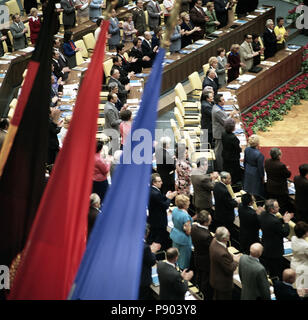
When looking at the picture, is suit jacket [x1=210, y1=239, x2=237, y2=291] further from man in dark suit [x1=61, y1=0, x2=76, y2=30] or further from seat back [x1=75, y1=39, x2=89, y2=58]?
man in dark suit [x1=61, y1=0, x2=76, y2=30]

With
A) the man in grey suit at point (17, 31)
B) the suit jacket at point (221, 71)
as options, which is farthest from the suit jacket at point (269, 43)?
the man in grey suit at point (17, 31)

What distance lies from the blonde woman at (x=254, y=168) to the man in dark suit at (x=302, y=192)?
734mm

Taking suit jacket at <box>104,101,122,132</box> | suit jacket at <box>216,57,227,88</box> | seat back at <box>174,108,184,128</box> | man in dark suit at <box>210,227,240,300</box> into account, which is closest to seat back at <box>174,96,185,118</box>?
seat back at <box>174,108,184,128</box>

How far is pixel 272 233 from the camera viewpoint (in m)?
8.01

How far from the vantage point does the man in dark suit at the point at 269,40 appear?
603 inches

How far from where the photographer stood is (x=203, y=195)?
9031 mm

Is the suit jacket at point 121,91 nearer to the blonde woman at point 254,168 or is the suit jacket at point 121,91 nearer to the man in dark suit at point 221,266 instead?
the blonde woman at point 254,168

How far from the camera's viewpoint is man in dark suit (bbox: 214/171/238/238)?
869cm

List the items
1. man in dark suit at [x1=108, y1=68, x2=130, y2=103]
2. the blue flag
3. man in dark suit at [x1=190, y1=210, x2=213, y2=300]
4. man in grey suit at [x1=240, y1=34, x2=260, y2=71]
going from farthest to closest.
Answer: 1. man in grey suit at [x1=240, y1=34, x2=260, y2=71]
2. man in dark suit at [x1=108, y1=68, x2=130, y2=103]
3. man in dark suit at [x1=190, y1=210, x2=213, y2=300]
4. the blue flag

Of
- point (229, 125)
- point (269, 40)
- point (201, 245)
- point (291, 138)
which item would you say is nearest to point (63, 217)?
point (201, 245)

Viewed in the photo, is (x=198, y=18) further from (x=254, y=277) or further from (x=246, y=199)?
(x=254, y=277)

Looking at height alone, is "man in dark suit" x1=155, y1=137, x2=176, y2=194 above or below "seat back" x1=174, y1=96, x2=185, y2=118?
above

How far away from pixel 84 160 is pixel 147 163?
0.32m

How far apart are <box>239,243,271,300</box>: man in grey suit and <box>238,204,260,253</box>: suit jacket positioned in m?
1.15
